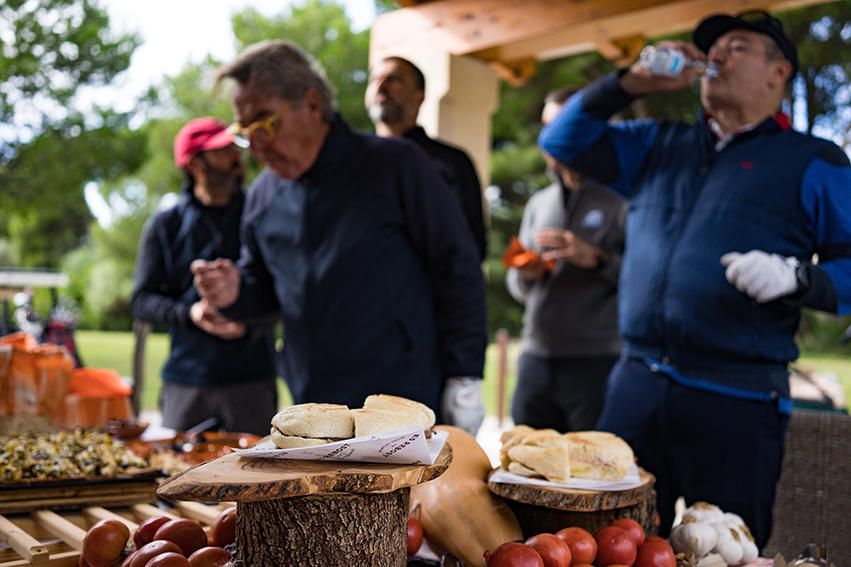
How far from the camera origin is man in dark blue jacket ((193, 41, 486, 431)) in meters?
2.28

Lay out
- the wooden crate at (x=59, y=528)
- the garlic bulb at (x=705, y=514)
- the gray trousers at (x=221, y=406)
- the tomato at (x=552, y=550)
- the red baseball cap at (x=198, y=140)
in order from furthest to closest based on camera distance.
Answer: the red baseball cap at (x=198, y=140)
the gray trousers at (x=221, y=406)
the garlic bulb at (x=705, y=514)
the wooden crate at (x=59, y=528)
the tomato at (x=552, y=550)

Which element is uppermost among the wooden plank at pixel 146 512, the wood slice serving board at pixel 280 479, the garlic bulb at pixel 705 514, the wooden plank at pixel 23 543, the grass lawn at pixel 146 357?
the wood slice serving board at pixel 280 479

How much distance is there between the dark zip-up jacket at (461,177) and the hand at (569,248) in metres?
0.23

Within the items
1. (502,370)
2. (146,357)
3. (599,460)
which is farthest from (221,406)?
(146,357)

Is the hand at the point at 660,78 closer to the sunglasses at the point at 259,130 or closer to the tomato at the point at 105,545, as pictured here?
the sunglasses at the point at 259,130

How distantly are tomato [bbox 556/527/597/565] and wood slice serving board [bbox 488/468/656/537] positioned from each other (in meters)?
0.05

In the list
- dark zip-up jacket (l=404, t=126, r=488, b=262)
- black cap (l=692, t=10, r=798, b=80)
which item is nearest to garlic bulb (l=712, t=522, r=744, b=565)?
black cap (l=692, t=10, r=798, b=80)

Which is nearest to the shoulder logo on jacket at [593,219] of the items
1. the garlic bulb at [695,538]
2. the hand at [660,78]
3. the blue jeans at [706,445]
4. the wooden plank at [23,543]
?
the hand at [660,78]

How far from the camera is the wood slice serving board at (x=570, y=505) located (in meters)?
1.24

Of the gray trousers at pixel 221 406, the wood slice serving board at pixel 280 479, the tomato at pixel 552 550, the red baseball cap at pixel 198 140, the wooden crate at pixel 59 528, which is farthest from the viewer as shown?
the red baseball cap at pixel 198 140

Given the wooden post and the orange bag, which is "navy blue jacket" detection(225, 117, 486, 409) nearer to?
the orange bag

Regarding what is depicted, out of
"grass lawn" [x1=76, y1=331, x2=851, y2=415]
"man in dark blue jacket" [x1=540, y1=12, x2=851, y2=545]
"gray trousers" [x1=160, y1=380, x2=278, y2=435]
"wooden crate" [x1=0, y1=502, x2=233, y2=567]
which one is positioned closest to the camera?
"wooden crate" [x1=0, y1=502, x2=233, y2=567]

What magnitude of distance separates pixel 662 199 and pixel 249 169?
11.1 metres

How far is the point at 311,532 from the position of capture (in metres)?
0.97
